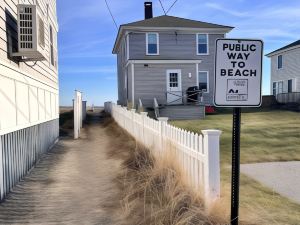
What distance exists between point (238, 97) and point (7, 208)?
14.3ft

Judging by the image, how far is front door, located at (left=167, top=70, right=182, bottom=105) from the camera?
2648cm

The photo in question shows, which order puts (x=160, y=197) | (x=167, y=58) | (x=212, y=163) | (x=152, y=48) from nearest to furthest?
(x=212, y=163) → (x=160, y=197) → (x=167, y=58) → (x=152, y=48)

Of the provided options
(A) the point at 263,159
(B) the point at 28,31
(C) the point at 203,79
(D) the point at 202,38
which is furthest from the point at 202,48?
(B) the point at 28,31

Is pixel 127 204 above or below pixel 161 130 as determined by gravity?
below

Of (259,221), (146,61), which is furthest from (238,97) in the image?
(146,61)

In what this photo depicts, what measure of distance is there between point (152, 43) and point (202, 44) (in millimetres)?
4013

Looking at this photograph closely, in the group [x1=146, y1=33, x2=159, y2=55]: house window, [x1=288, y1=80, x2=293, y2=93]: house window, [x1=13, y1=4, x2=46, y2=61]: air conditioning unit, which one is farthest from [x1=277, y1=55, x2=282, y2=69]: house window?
[x1=13, y1=4, x2=46, y2=61]: air conditioning unit

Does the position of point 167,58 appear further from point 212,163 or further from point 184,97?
point 212,163

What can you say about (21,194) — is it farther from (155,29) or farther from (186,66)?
(155,29)

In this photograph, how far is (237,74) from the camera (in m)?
3.93

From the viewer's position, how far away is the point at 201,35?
29.1 m

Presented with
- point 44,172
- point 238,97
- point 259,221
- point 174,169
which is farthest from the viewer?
point 44,172

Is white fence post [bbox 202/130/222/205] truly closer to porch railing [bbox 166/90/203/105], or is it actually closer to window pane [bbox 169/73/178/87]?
porch railing [bbox 166/90/203/105]

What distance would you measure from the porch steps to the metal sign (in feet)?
64.2
